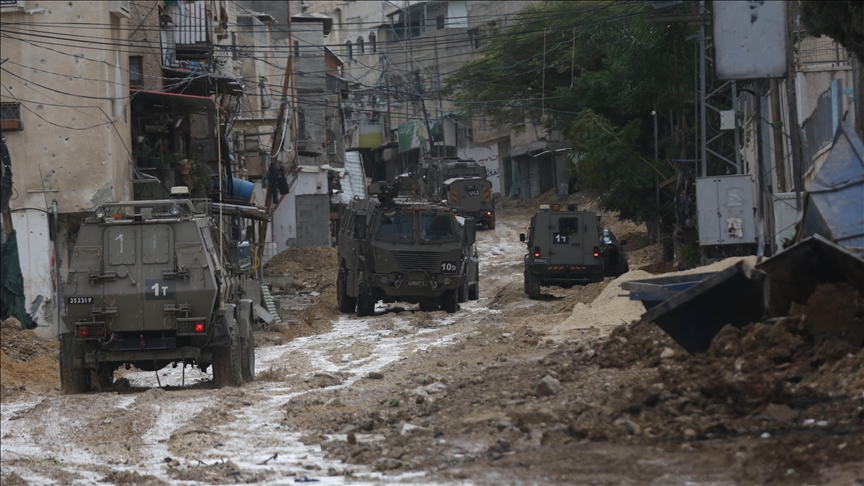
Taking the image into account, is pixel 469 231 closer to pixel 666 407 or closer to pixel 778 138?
pixel 778 138

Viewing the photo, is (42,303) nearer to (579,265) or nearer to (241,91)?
(241,91)

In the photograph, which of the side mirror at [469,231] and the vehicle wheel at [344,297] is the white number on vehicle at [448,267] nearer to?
the side mirror at [469,231]

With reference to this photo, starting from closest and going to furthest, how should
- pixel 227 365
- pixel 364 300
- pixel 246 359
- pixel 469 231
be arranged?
pixel 227 365
pixel 246 359
pixel 364 300
pixel 469 231

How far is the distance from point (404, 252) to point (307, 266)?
13.8m

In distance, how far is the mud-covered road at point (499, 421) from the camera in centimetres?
736

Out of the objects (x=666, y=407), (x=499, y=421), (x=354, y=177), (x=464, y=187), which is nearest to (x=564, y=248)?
(x=464, y=187)

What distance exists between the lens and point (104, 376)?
1316cm

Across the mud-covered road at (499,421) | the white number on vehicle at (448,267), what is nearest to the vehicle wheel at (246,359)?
the mud-covered road at (499,421)

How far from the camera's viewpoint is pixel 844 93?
16797 mm

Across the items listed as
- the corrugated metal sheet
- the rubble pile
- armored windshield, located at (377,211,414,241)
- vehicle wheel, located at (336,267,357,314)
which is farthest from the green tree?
the corrugated metal sheet

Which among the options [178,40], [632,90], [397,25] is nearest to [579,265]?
[632,90]

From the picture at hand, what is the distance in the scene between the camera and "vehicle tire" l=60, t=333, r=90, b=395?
12695 millimetres

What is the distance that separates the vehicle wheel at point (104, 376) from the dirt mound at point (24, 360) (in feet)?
3.39

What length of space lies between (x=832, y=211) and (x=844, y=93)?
24.9ft
